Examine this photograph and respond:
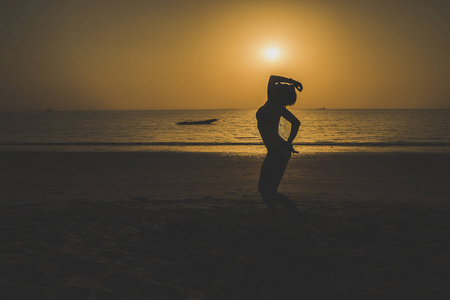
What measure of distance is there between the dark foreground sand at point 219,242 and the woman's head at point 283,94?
1829 millimetres

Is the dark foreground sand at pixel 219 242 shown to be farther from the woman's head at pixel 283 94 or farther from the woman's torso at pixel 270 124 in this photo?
the woman's head at pixel 283 94

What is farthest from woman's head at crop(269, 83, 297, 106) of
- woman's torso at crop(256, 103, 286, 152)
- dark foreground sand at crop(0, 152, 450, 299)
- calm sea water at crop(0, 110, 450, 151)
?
calm sea water at crop(0, 110, 450, 151)

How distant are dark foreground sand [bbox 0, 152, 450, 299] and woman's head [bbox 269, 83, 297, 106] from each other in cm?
183

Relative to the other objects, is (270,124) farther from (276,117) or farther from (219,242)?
(219,242)

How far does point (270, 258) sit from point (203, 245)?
3.06 feet

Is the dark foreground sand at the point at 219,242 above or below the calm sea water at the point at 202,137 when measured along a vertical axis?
above

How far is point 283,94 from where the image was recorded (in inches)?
227

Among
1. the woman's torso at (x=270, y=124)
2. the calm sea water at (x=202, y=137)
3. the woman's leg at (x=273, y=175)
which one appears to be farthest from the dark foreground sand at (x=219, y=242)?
the calm sea water at (x=202, y=137)

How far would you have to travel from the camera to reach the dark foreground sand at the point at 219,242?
151 inches

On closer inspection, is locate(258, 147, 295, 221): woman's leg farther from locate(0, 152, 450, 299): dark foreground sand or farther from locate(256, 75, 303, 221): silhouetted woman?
locate(0, 152, 450, 299): dark foreground sand

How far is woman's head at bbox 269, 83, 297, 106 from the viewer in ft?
18.9

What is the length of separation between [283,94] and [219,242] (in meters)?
2.21

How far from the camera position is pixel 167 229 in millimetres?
5965

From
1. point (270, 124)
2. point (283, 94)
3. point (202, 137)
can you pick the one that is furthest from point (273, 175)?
point (202, 137)
